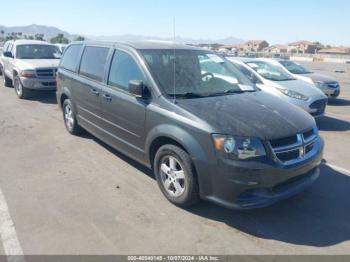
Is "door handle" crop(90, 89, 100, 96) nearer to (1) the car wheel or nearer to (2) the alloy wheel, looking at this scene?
(2) the alloy wheel

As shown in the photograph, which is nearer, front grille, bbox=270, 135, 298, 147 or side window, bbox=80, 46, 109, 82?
front grille, bbox=270, 135, 298, 147

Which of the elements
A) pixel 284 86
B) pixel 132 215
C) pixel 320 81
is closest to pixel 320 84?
pixel 320 81

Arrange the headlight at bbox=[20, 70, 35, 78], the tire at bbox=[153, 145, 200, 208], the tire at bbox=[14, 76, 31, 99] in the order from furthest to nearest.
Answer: the tire at bbox=[14, 76, 31, 99], the headlight at bbox=[20, 70, 35, 78], the tire at bbox=[153, 145, 200, 208]

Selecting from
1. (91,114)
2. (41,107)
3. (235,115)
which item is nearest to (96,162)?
(91,114)

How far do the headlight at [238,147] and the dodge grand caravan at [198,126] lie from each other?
0.03ft

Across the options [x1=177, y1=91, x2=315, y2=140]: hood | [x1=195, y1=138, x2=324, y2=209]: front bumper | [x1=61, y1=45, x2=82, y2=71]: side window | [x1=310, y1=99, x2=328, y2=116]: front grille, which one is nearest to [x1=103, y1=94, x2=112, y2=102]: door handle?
[x1=177, y1=91, x2=315, y2=140]: hood

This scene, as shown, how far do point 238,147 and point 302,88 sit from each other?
591 cm

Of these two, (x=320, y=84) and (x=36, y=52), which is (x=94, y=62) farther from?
(x=320, y=84)

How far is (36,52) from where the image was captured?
468 inches

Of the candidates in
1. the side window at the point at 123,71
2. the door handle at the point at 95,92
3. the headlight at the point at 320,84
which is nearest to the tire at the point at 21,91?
the door handle at the point at 95,92

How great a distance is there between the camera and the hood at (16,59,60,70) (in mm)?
10477

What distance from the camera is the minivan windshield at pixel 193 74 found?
432 cm

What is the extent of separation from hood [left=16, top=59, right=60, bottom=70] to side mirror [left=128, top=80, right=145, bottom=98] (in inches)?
285

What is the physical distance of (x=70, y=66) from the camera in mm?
6535
